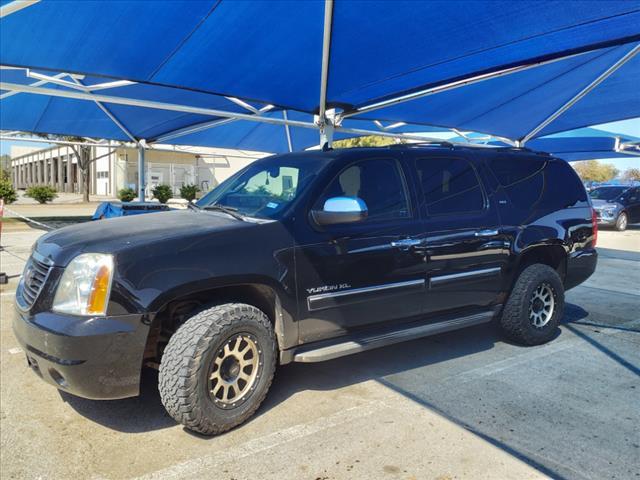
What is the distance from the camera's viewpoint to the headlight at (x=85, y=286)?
3.09 m

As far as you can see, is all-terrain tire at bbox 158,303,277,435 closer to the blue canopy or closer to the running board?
the running board

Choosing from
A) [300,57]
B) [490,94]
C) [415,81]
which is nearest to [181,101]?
[300,57]

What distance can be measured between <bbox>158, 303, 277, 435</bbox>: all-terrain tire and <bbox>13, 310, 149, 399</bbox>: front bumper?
0.21 meters

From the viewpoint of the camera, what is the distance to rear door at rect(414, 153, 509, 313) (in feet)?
14.7

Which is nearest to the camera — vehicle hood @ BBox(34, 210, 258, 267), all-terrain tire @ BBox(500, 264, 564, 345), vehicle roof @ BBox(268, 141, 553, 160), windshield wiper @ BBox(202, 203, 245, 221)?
vehicle hood @ BBox(34, 210, 258, 267)

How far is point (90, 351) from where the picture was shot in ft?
9.94

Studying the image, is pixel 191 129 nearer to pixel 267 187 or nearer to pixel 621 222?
pixel 267 187

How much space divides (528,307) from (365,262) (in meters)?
2.11

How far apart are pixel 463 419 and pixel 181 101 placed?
31.7 ft

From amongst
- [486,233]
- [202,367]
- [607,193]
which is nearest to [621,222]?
[607,193]

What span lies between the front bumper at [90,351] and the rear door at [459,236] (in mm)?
2505

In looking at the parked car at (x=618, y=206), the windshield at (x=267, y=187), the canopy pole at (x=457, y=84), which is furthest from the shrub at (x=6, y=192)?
the parked car at (x=618, y=206)

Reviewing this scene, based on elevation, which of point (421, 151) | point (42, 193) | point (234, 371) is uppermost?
point (421, 151)

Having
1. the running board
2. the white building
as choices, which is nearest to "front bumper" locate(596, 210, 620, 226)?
the running board
